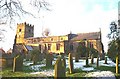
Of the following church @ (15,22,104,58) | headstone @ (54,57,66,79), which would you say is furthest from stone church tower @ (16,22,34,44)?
headstone @ (54,57,66,79)

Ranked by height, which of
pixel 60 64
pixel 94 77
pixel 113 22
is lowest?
pixel 94 77

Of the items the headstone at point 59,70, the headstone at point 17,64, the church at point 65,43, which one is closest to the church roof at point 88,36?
the church at point 65,43

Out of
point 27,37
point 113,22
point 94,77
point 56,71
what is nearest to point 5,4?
point 56,71

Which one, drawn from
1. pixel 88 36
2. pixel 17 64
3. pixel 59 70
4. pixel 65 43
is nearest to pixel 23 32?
pixel 65 43

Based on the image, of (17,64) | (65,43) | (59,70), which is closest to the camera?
(59,70)

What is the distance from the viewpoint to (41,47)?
49438 millimetres

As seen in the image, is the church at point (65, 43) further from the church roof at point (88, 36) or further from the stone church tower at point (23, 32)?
the stone church tower at point (23, 32)

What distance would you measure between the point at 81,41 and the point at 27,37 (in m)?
19.9

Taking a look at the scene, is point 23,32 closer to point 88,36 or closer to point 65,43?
point 65,43

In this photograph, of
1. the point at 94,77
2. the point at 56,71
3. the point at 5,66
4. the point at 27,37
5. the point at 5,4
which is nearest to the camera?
the point at 5,4

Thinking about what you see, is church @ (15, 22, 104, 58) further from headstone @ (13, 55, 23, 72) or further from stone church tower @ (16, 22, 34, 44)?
headstone @ (13, 55, 23, 72)

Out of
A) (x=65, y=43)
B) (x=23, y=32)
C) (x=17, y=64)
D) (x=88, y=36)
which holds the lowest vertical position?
(x=17, y=64)

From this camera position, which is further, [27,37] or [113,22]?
[27,37]

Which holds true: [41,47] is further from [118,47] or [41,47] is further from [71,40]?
[118,47]
